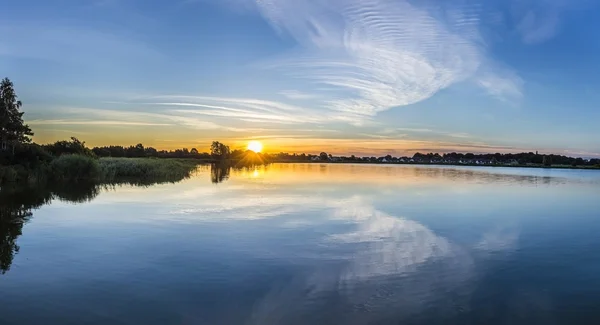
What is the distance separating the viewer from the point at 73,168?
4925 cm

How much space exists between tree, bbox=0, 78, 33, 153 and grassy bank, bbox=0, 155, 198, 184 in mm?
8124

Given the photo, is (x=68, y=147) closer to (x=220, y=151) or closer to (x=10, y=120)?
(x=10, y=120)

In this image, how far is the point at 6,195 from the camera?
32.3 meters

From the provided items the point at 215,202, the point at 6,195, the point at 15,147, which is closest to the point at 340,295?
the point at 215,202

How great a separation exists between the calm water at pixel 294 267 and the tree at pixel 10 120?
3201 cm

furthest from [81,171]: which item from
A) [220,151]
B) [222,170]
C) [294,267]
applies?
[220,151]

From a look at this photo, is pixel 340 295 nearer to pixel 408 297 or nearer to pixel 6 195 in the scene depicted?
pixel 408 297

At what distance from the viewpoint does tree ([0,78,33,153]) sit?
52.9 metres

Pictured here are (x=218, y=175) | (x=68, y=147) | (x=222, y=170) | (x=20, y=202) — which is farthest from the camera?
(x=222, y=170)

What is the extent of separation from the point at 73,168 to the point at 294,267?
1708 inches

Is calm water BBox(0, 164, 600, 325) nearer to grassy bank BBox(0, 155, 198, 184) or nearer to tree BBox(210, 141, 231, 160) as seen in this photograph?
grassy bank BBox(0, 155, 198, 184)

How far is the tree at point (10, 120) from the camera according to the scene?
52.9 metres

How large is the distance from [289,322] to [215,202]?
76.7 feet

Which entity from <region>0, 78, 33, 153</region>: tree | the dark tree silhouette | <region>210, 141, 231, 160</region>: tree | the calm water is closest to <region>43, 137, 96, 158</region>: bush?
<region>0, 78, 33, 153</region>: tree
